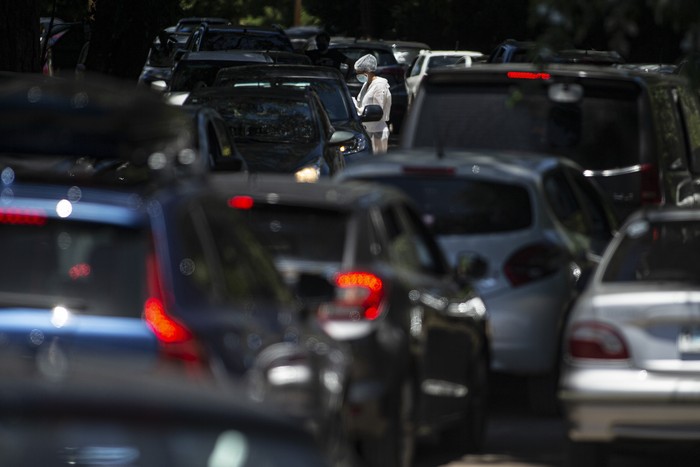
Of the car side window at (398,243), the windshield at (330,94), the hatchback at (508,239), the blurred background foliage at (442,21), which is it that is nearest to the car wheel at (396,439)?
the car side window at (398,243)

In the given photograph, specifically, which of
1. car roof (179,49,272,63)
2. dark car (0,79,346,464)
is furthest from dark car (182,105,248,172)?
car roof (179,49,272,63)

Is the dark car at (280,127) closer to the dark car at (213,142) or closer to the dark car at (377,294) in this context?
the dark car at (213,142)

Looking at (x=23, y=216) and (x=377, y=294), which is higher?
(x=23, y=216)

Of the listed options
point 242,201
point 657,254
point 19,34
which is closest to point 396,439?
point 242,201

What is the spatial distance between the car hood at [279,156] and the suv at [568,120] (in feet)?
13.7

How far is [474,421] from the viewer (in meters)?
9.84

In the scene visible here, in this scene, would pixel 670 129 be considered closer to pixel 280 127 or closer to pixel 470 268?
pixel 470 268

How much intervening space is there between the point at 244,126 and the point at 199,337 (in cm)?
1206

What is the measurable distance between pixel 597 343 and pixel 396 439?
1099 mm

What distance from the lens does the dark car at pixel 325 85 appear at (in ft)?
66.5

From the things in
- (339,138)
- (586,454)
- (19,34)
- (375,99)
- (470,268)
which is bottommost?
(375,99)

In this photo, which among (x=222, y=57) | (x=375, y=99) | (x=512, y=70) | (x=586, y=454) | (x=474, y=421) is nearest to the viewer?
(x=586, y=454)

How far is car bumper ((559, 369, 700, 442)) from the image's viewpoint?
27.4 feet

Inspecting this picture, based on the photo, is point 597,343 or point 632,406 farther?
point 597,343
